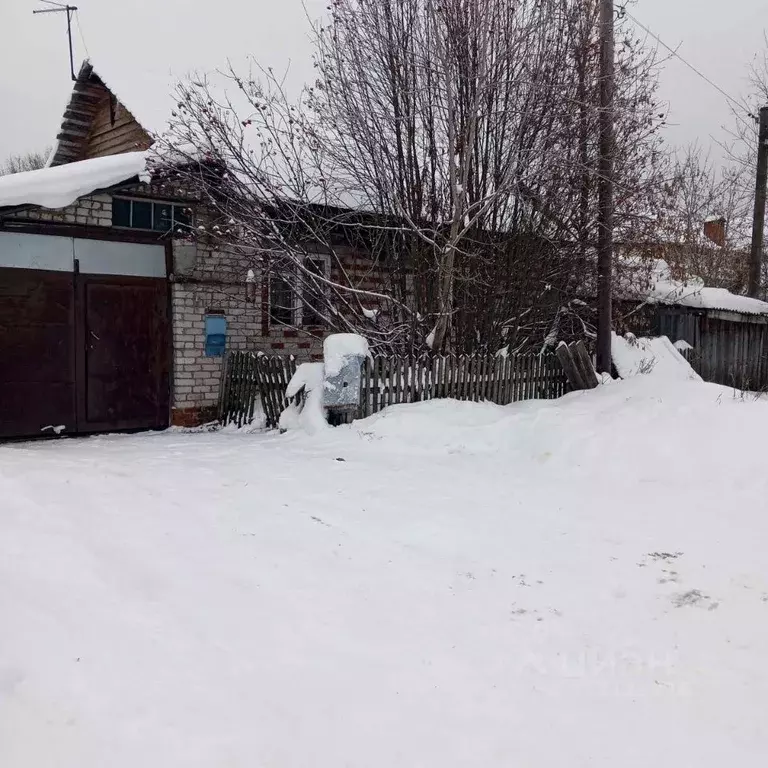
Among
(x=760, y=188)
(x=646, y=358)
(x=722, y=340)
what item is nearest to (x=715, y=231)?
(x=760, y=188)

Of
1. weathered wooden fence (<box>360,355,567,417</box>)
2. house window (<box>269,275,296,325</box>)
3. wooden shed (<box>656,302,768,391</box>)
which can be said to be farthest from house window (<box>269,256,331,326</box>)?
wooden shed (<box>656,302,768,391</box>)

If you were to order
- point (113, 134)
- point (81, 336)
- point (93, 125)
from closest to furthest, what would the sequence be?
point (81, 336) < point (113, 134) < point (93, 125)

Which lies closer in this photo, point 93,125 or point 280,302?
point 280,302

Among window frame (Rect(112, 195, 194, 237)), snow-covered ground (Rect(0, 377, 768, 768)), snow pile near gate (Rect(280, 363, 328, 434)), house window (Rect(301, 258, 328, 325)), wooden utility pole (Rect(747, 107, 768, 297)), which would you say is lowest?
snow-covered ground (Rect(0, 377, 768, 768))

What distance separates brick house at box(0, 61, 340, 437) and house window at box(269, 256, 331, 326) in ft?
0.50

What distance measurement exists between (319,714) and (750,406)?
595cm

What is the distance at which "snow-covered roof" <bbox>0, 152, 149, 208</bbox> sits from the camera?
707cm

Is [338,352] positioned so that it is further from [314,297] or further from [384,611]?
[384,611]

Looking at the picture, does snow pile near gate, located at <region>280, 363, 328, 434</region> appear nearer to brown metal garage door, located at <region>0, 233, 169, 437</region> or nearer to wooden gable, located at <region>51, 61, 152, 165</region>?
brown metal garage door, located at <region>0, 233, 169, 437</region>

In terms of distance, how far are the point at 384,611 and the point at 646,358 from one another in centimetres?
773

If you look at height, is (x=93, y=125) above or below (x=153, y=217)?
above

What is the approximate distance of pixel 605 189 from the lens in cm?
884

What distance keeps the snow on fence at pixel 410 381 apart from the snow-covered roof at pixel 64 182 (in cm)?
258

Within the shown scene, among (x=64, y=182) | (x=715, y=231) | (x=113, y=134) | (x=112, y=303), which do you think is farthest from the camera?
(x=715, y=231)
